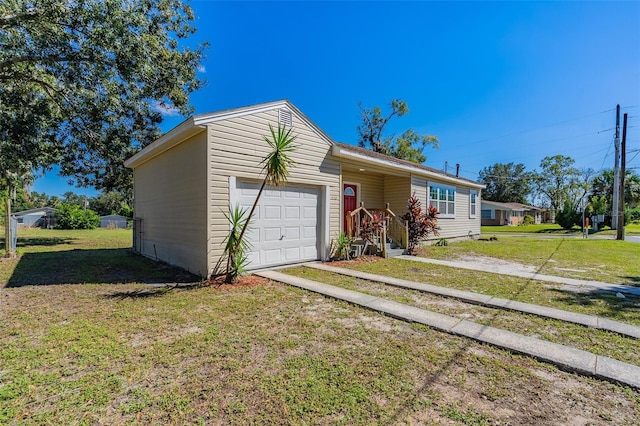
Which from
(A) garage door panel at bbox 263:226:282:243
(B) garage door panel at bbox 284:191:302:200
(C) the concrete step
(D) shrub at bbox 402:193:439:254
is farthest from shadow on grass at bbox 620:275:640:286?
(A) garage door panel at bbox 263:226:282:243

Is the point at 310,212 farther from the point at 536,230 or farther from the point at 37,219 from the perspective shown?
the point at 37,219

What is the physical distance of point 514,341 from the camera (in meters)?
3.33

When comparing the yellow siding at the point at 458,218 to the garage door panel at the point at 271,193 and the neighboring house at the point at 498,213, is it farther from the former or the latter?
the neighboring house at the point at 498,213

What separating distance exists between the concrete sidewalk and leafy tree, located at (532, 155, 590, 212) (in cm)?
4635

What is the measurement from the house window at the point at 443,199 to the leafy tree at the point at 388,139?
13561 millimetres

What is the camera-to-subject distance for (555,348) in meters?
3.15

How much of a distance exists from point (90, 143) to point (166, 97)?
3.70 m

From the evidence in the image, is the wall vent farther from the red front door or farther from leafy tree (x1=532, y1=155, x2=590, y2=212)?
leafy tree (x1=532, y1=155, x2=590, y2=212)

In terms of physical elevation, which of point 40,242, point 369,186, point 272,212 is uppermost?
point 369,186

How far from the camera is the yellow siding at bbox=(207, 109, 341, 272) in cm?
633

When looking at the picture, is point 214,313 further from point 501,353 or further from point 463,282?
point 463,282

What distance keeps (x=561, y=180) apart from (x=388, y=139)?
110 ft

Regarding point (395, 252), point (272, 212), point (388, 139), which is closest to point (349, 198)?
point (395, 252)

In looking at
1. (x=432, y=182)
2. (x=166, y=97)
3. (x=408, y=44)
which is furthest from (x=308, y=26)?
(x=432, y=182)
